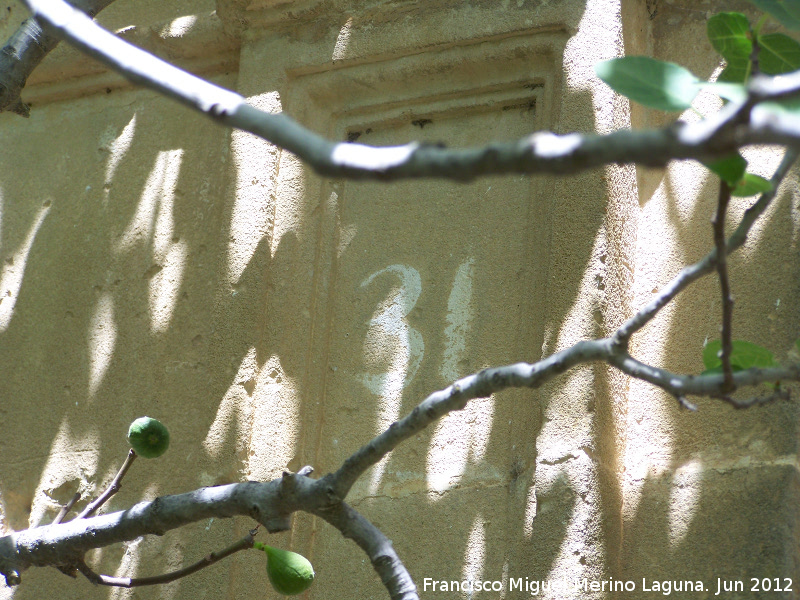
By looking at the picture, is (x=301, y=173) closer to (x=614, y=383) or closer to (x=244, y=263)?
(x=244, y=263)

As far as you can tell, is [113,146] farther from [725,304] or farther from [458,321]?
[725,304]

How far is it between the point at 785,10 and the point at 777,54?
0.34ft

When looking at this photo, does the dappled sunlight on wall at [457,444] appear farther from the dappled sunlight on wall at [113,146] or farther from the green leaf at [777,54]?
the dappled sunlight on wall at [113,146]

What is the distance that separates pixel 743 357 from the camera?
1.35 meters

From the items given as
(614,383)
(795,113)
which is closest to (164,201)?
(614,383)

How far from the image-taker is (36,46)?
219 centimetres

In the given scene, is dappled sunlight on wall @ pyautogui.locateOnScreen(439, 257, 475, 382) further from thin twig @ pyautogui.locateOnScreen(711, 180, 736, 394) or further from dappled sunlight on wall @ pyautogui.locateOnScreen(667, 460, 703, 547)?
thin twig @ pyautogui.locateOnScreen(711, 180, 736, 394)

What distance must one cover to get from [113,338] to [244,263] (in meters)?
0.50

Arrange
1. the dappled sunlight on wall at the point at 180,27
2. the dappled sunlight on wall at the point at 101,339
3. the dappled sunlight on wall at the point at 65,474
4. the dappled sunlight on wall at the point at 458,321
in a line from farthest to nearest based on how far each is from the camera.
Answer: the dappled sunlight on wall at the point at 180,27
the dappled sunlight on wall at the point at 101,339
the dappled sunlight on wall at the point at 65,474
the dappled sunlight on wall at the point at 458,321

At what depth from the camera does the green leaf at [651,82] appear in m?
1.16

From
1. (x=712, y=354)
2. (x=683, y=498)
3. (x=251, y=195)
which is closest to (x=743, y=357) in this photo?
(x=712, y=354)

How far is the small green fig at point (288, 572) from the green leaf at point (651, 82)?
3.27 feet

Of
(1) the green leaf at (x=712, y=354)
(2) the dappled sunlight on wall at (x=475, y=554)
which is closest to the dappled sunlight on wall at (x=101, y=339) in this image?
(2) the dappled sunlight on wall at (x=475, y=554)

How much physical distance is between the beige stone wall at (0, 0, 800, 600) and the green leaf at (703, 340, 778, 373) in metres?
→ 0.73
